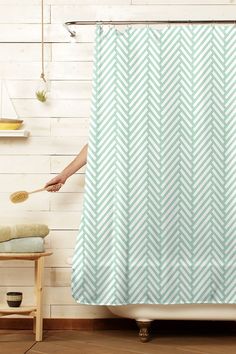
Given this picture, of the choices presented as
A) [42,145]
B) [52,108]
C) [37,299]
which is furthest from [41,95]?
[37,299]

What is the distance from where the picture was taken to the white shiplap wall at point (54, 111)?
11.0ft

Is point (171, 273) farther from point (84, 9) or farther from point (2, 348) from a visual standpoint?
point (84, 9)

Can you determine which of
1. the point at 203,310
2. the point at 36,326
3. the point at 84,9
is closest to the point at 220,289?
the point at 203,310

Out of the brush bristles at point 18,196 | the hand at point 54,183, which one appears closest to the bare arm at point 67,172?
the hand at point 54,183

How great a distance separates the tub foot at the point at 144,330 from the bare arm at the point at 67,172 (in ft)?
2.37

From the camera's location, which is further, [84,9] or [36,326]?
[84,9]

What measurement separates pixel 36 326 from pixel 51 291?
0.30 m

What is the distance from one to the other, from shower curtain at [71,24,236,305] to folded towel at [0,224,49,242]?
264 mm

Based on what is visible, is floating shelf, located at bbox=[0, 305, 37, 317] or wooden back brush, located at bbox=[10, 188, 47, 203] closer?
floating shelf, located at bbox=[0, 305, 37, 317]

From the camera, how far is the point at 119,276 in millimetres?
2887

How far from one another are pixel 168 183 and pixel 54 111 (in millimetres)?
769

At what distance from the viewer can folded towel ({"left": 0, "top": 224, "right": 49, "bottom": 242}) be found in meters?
3.04

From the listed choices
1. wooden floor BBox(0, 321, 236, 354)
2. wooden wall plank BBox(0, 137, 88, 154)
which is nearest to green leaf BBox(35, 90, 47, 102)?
wooden wall plank BBox(0, 137, 88, 154)

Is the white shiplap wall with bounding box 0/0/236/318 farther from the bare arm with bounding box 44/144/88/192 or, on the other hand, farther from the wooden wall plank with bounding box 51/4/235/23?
the bare arm with bounding box 44/144/88/192
